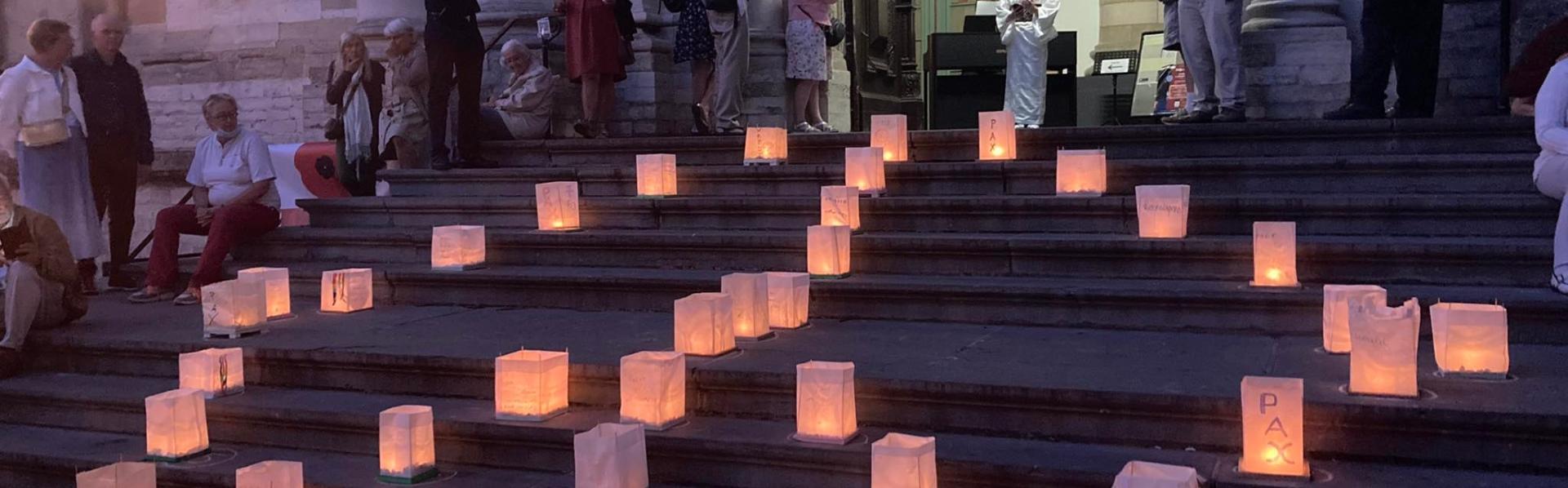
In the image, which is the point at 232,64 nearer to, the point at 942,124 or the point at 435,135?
→ the point at 435,135

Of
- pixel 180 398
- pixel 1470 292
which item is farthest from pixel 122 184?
pixel 1470 292

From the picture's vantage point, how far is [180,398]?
3861 millimetres

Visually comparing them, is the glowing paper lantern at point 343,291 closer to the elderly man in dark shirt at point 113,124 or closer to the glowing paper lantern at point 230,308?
the glowing paper lantern at point 230,308

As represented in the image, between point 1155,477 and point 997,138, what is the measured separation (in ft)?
11.5

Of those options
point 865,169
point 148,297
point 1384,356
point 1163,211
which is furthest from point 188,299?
point 1384,356

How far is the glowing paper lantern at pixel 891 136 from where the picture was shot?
6.23 meters

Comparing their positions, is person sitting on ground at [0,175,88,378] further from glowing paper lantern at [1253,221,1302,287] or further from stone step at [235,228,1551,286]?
glowing paper lantern at [1253,221,1302,287]

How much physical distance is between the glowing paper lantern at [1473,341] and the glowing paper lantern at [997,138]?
2688 millimetres

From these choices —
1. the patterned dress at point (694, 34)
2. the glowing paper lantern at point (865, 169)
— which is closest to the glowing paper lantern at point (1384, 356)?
the glowing paper lantern at point (865, 169)

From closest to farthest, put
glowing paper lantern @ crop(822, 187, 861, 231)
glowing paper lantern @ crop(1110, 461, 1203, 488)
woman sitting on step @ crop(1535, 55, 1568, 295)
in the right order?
glowing paper lantern @ crop(1110, 461, 1203, 488) < woman sitting on step @ crop(1535, 55, 1568, 295) < glowing paper lantern @ crop(822, 187, 861, 231)

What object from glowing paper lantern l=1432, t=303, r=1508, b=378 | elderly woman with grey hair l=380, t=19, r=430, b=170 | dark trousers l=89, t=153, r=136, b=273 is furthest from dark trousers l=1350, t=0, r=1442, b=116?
dark trousers l=89, t=153, r=136, b=273

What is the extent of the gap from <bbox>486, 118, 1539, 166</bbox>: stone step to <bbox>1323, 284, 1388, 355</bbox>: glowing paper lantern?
6.67 feet

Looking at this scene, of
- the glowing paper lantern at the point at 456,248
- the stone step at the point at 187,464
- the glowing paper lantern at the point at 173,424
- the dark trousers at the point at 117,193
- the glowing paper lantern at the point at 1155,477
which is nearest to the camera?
the glowing paper lantern at the point at 1155,477

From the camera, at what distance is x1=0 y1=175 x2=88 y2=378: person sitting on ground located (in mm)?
4824
